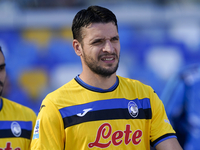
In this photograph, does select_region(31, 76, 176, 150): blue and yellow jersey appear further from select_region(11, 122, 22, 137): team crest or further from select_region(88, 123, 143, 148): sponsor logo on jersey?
select_region(11, 122, 22, 137): team crest

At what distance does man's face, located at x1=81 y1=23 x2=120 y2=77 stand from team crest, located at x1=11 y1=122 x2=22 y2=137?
119 centimetres

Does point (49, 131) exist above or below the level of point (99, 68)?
below

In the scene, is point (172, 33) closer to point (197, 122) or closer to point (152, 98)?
point (197, 122)

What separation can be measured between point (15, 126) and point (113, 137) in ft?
4.05

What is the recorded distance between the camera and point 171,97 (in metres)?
4.14

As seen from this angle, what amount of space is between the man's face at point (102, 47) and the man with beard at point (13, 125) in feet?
3.75

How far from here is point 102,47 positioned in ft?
5.39

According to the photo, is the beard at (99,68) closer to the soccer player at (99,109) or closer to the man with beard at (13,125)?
the soccer player at (99,109)

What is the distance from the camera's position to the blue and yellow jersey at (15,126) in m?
2.33

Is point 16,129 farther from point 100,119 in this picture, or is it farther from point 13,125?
point 100,119

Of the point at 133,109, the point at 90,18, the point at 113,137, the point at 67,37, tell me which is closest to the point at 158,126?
the point at 133,109

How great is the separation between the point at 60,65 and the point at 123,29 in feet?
3.99

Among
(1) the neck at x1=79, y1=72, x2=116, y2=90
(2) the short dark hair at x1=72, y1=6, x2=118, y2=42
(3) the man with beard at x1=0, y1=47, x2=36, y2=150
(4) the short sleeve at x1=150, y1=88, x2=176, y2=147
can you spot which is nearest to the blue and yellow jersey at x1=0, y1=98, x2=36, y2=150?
(3) the man with beard at x1=0, y1=47, x2=36, y2=150

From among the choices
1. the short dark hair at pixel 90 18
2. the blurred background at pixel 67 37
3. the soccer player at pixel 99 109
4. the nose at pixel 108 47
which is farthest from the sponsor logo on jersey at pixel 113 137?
the blurred background at pixel 67 37
